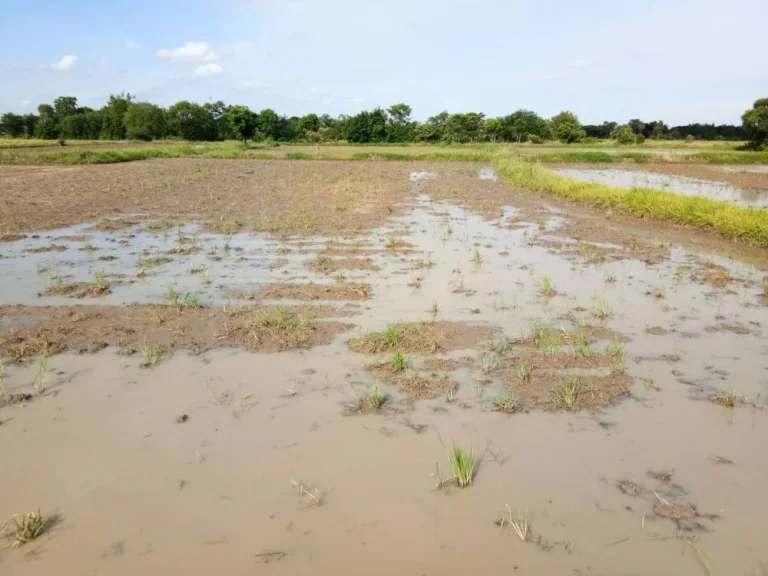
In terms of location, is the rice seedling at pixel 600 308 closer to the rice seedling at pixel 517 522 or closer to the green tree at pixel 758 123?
the rice seedling at pixel 517 522

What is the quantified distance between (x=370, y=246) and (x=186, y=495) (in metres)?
6.44

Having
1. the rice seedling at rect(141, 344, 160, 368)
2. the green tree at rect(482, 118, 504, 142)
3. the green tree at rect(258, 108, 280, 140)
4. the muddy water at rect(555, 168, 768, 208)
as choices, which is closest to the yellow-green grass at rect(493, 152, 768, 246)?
the muddy water at rect(555, 168, 768, 208)

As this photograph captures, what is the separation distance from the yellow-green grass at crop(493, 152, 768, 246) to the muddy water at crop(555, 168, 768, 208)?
3.20 metres

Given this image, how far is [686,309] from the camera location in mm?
5812

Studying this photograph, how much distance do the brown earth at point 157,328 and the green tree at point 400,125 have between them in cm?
5026

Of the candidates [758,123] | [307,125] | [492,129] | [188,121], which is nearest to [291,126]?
[307,125]

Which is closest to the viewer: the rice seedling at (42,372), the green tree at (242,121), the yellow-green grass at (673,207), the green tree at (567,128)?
the rice seedling at (42,372)

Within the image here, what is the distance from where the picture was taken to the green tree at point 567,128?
4972 cm

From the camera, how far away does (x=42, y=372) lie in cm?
418

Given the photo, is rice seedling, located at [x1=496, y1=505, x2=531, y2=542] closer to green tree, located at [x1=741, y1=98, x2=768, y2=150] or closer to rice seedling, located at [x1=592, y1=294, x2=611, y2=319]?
rice seedling, located at [x1=592, y1=294, x2=611, y2=319]

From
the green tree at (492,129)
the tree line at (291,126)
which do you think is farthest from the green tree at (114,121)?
the green tree at (492,129)

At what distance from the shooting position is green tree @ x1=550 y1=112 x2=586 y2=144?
4972 cm

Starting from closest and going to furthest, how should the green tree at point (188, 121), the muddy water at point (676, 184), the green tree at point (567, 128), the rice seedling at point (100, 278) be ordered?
the rice seedling at point (100, 278)
the muddy water at point (676, 184)
the green tree at point (567, 128)
the green tree at point (188, 121)

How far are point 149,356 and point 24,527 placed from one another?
6.56 ft
